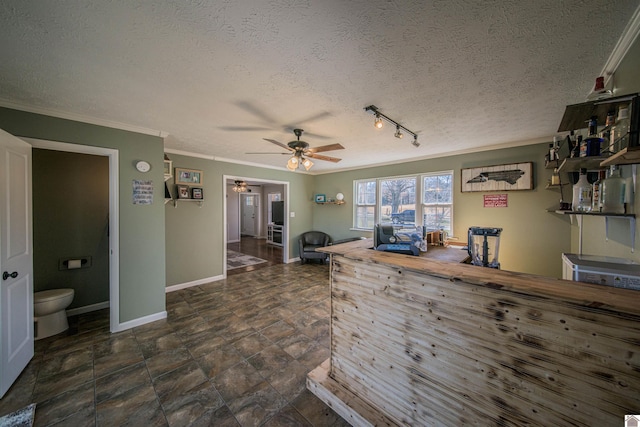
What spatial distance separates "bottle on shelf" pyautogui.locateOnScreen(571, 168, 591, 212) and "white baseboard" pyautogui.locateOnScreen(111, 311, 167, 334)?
183 inches

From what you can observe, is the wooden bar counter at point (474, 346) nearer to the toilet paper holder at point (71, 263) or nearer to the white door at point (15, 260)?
the white door at point (15, 260)

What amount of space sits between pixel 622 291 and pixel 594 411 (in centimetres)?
49

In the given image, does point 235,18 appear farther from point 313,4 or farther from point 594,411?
point 594,411

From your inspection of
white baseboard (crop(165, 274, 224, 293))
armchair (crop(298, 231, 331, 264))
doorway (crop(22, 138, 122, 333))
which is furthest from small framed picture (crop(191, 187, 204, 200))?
armchair (crop(298, 231, 331, 264))

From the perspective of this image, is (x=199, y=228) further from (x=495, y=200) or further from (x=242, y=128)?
(x=495, y=200)

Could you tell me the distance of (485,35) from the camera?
1.28 m

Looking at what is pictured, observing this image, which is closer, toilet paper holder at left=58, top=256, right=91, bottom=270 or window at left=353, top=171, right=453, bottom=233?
toilet paper holder at left=58, top=256, right=91, bottom=270

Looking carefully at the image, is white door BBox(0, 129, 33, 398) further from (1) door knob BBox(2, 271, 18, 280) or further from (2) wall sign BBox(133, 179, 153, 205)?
(2) wall sign BBox(133, 179, 153, 205)

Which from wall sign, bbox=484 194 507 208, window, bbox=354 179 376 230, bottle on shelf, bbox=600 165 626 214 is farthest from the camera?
window, bbox=354 179 376 230

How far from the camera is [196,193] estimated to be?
4137 mm

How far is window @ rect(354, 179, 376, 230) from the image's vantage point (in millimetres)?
5375

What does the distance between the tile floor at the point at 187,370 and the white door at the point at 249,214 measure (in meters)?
6.81

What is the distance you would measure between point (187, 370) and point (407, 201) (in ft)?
14.7

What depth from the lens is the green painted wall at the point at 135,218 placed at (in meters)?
2.45
